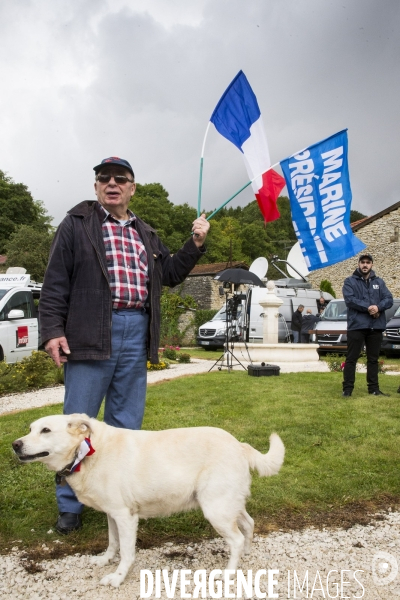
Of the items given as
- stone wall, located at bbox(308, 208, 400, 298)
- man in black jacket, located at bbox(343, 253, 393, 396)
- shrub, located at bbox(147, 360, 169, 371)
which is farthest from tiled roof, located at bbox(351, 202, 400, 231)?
man in black jacket, located at bbox(343, 253, 393, 396)

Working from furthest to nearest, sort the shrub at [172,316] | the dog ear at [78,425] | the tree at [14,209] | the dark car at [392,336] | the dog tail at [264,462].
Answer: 1. the tree at [14,209]
2. the shrub at [172,316]
3. the dark car at [392,336]
4. the dog tail at [264,462]
5. the dog ear at [78,425]

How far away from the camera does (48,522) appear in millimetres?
3430

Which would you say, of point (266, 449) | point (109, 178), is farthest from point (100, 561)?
point (266, 449)

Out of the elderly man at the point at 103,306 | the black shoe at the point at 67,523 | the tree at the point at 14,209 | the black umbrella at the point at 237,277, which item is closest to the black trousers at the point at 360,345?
the elderly man at the point at 103,306

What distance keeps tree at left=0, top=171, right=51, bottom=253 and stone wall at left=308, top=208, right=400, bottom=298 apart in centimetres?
3262

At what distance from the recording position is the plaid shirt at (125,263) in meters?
3.21

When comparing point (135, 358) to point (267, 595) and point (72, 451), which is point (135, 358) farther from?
point (267, 595)

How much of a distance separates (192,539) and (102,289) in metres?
1.72

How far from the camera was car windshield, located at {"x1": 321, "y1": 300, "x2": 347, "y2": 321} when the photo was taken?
1783 centimetres

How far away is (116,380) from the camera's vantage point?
337 cm

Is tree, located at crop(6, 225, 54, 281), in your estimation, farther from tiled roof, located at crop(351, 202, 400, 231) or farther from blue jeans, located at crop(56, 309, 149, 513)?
blue jeans, located at crop(56, 309, 149, 513)

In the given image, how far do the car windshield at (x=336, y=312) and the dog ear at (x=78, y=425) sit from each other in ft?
52.2

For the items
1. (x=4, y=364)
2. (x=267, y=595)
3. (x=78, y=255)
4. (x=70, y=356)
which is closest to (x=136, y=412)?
(x=70, y=356)

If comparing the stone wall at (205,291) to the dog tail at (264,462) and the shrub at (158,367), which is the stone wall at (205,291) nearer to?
the shrub at (158,367)
